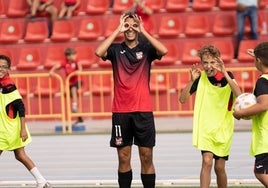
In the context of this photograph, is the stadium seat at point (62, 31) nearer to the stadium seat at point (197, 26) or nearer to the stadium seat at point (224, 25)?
the stadium seat at point (197, 26)

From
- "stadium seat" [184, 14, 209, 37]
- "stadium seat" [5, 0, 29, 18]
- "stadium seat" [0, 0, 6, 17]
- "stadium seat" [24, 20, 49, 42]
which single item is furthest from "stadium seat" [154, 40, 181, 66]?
"stadium seat" [0, 0, 6, 17]

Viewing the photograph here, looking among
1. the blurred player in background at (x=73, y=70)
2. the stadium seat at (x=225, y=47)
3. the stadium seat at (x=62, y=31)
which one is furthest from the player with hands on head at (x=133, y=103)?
the stadium seat at (x=62, y=31)

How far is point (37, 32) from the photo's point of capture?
26828 mm

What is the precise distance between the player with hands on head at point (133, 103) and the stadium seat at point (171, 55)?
13108mm

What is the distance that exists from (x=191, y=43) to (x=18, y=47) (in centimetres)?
466

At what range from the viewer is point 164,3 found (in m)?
26.8

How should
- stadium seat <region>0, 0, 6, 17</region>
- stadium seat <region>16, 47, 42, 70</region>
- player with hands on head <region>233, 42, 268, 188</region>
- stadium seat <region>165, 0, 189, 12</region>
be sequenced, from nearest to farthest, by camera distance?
player with hands on head <region>233, 42, 268, 188</region> → stadium seat <region>16, 47, 42, 70</region> → stadium seat <region>165, 0, 189, 12</region> → stadium seat <region>0, 0, 6, 17</region>

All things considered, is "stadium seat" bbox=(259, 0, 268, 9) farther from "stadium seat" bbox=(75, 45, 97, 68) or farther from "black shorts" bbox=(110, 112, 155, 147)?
"black shorts" bbox=(110, 112, 155, 147)

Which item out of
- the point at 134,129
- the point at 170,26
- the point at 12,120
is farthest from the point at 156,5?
the point at 134,129

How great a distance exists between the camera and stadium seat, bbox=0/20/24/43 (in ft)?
88.4

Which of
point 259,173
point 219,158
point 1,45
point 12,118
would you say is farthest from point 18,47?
point 259,173

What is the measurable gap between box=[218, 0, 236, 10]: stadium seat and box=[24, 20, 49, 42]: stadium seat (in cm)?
457

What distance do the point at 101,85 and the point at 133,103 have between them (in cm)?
1199

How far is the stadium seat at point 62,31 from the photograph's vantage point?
26469 millimetres
